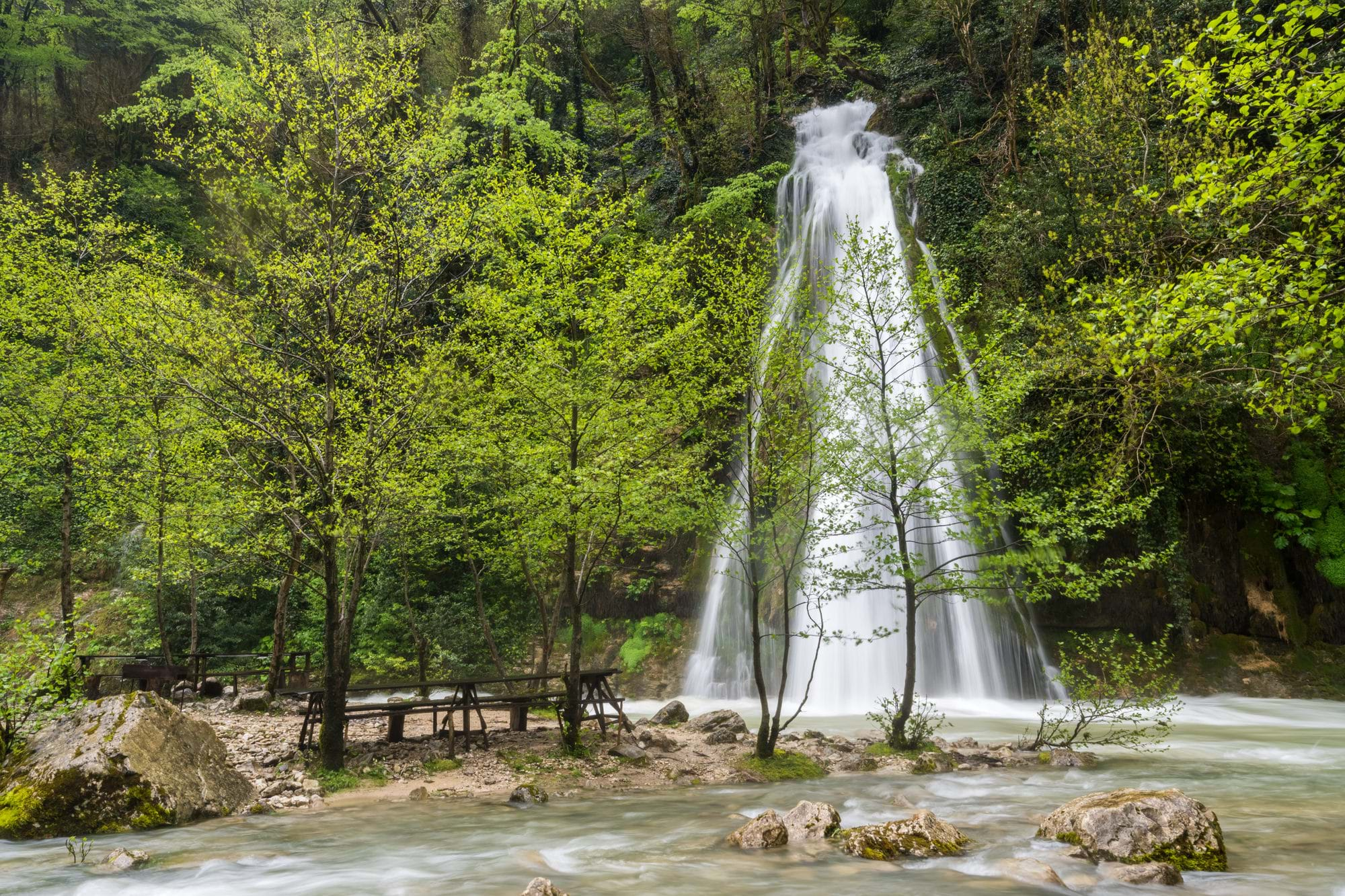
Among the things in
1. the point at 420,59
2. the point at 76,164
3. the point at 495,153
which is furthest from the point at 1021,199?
the point at 76,164

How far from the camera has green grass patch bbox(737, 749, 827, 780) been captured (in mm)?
10812

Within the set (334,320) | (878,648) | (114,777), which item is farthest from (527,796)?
(878,648)

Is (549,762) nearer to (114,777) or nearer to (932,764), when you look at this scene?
(114,777)

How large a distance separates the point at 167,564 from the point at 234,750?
616 centimetres

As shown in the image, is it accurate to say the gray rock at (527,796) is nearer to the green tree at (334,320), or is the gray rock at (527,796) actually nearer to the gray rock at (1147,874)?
the green tree at (334,320)

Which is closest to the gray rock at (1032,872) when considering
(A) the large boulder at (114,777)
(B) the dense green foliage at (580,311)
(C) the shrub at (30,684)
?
(B) the dense green foliage at (580,311)

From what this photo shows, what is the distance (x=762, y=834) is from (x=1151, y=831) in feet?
10.8

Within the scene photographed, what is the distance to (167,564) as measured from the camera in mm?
Answer: 15531

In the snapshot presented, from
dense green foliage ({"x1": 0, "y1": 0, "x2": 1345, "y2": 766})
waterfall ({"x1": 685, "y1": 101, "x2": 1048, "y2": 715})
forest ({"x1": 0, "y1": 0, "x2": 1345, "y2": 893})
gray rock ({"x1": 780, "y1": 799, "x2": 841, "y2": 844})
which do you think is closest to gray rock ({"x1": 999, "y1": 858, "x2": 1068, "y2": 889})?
forest ({"x1": 0, "y1": 0, "x2": 1345, "y2": 893})

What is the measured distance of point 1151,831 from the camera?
6621mm

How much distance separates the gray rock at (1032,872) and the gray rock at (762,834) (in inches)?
76.3

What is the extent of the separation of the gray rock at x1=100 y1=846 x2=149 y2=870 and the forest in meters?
0.51

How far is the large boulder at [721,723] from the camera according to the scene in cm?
1301

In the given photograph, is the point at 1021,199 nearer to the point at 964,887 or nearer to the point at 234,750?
the point at 964,887
